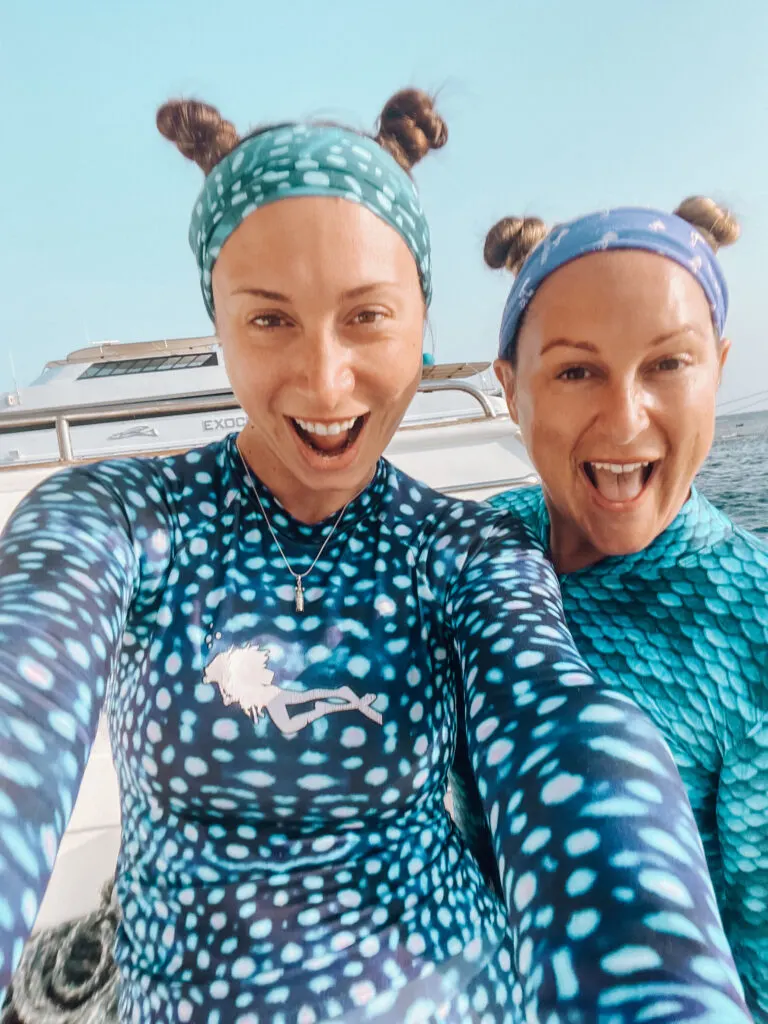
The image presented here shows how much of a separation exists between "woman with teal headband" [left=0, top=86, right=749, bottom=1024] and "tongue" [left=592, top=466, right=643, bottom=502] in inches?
8.6

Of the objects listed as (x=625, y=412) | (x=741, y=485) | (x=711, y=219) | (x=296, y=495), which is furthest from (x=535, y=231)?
(x=741, y=485)

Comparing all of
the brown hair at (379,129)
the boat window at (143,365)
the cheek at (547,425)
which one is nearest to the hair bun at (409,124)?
the brown hair at (379,129)

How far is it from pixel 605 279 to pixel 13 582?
882 millimetres

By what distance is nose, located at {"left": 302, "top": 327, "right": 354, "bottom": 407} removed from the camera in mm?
773

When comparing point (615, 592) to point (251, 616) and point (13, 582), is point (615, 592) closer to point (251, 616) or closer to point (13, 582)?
point (251, 616)

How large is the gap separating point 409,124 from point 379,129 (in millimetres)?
56

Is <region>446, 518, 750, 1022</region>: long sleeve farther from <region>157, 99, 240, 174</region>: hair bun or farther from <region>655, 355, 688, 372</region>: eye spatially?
<region>157, 99, 240, 174</region>: hair bun

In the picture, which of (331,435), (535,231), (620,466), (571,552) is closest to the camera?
(331,435)

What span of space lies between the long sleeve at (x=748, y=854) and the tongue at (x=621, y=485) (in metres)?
0.38

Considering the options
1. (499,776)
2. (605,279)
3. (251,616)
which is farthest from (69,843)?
(605,279)

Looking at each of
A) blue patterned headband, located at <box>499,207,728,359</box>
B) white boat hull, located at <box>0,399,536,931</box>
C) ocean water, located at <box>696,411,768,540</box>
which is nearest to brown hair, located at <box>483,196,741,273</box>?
blue patterned headband, located at <box>499,207,728,359</box>

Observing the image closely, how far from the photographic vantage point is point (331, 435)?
84cm

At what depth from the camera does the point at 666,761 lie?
546 millimetres

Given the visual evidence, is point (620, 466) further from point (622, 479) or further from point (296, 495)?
point (296, 495)
